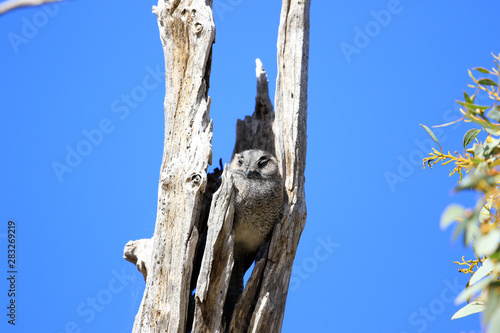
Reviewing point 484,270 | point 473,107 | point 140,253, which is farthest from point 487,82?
point 140,253

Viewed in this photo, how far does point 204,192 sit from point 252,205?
0.29 meters

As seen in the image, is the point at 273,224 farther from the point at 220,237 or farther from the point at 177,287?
the point at 177,287

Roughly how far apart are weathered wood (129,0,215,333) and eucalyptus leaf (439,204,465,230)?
197cm

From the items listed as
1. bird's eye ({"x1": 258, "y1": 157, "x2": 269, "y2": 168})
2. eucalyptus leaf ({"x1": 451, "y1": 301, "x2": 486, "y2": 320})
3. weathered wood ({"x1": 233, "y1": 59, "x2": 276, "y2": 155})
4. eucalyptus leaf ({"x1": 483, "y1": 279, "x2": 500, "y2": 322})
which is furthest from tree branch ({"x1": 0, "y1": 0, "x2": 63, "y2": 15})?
weathered wood ({"x1": 233, "y1": 59, "x2": 276, "y2": 155})

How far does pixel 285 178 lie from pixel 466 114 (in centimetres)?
193

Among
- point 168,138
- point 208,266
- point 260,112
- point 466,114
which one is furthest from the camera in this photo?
point 260,112

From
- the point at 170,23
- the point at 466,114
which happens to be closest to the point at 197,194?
the point at 170,23

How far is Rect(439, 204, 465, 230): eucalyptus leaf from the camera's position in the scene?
940 millimetres

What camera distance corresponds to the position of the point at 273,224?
3.11m

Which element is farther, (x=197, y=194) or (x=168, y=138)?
(x=168, y=138)

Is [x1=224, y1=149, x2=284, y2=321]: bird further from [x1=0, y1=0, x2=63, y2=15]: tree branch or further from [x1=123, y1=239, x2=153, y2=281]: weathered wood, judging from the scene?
[x1=0, y1=0, x2=63, y2=15]: tree branch

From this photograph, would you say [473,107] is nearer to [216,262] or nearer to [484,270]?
[484,270]

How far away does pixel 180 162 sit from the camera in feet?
9.64

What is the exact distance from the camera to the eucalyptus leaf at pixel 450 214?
0.94 meters
